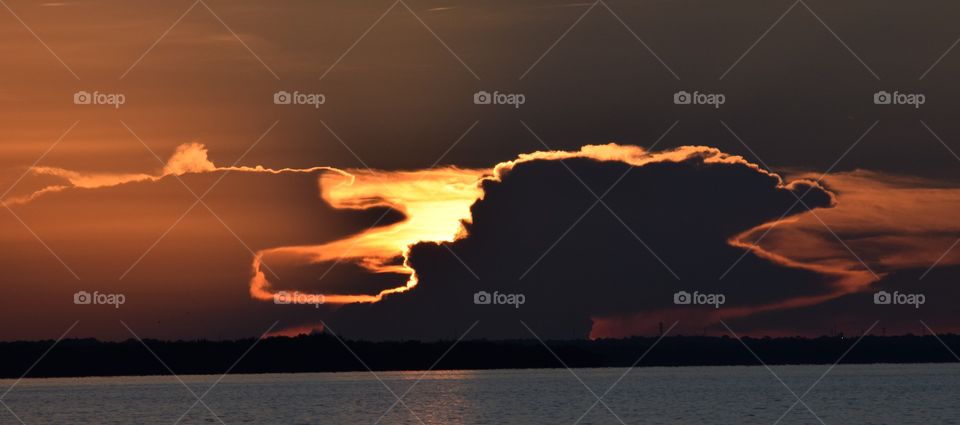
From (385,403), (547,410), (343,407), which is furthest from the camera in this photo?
(385,403)

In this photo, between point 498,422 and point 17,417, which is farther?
point 17,417

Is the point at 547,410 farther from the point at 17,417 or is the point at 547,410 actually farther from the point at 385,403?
the point at 17,417

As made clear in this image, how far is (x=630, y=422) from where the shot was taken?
458 feet

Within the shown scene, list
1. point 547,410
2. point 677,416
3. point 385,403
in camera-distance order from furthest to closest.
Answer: point 385,403, point 547,410, point 677,416

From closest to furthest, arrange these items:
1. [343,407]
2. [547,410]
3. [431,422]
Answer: [431,422], [547,410], [343,407]

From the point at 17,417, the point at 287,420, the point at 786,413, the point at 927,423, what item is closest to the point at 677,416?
the point at 786,413

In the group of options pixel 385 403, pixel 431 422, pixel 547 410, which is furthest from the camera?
pixel 385 403

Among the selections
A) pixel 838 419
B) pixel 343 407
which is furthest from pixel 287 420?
pixel 838 419

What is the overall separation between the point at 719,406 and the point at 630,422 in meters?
41.0

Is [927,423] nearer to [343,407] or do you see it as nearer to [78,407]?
[343,407]

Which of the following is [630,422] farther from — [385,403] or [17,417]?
[17,417]

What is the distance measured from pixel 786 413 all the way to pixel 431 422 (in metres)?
41.7

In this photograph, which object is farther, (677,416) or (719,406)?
(719,406)

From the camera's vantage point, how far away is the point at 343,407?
577ft
